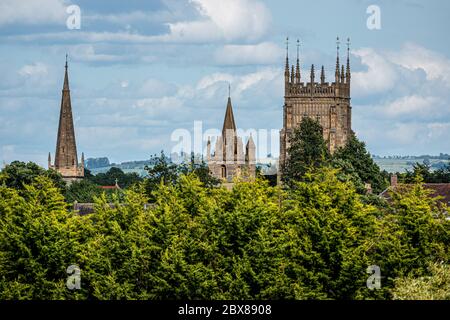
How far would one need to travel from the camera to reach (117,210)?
89.5m

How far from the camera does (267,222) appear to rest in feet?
272

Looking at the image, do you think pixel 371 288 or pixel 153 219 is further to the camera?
pixel 153 219

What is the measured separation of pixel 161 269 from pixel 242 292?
180 inches

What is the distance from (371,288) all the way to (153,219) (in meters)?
13.1
